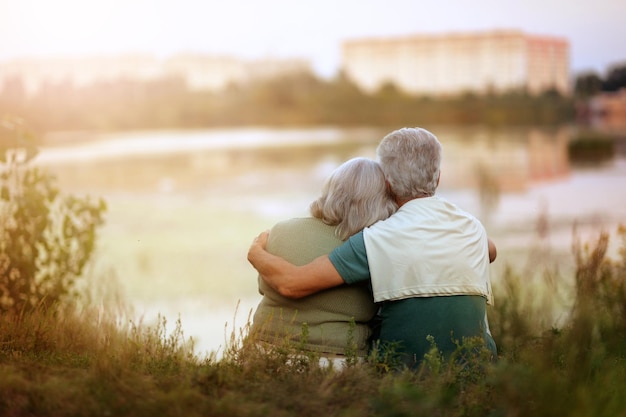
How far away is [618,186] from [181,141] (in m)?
17.2

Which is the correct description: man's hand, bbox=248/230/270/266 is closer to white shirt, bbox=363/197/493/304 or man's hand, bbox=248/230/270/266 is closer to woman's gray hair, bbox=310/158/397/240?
woman's gray hair, bbox=310/158/397/240

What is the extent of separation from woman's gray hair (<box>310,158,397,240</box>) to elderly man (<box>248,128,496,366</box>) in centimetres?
7

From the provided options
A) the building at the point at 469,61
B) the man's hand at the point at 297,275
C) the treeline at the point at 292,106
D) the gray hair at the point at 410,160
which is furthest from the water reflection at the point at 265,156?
the man's hand at the point at 297,275

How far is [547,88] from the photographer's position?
26.9m

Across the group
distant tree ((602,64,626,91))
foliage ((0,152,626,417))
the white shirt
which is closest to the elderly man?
the white shirt

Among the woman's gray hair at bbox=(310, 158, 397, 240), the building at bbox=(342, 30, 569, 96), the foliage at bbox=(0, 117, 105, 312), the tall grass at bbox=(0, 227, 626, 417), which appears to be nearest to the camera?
the tall grass at bbox=(0, 227, 626, 417)

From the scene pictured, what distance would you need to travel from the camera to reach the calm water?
11.5 metres

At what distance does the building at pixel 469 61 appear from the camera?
89.4 ft

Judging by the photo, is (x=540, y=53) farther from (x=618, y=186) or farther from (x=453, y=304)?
(x=453, y=304)

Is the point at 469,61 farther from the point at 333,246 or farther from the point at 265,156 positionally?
the point at 333,246

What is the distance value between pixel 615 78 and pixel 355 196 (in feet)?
74.1

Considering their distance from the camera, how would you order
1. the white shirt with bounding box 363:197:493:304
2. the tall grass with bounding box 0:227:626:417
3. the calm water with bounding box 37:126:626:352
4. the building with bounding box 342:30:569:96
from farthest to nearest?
the building with bounding box 342:30:569:96 → the calm water with bounding box 37:126:626:352 → the white shirt with bounding box 363:197:493:304 → the tall grass with bounding box 0:227:626:417

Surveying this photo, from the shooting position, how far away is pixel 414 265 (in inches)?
120

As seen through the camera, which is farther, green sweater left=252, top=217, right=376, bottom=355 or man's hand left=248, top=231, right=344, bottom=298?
green sweater left=252, top=217, right=376, bottom=355
